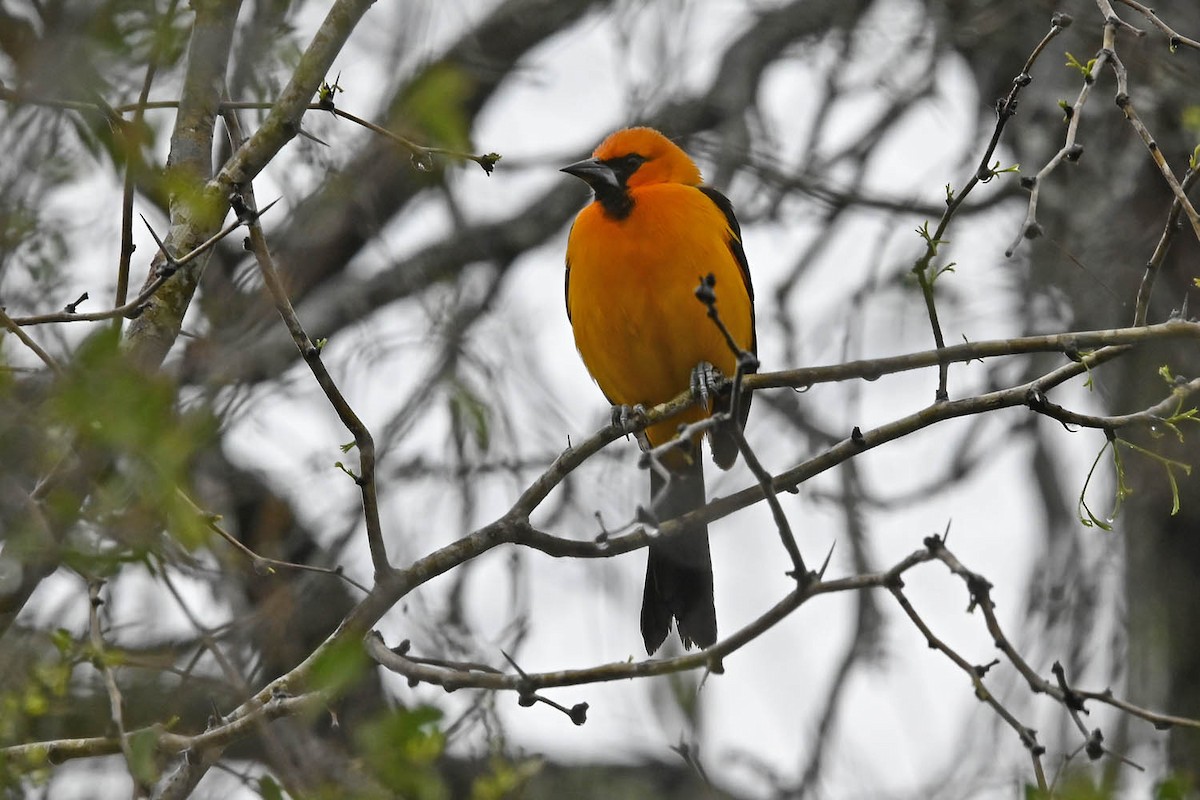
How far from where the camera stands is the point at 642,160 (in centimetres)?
546

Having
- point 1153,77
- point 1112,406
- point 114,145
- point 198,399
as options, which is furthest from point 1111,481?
point 114,145

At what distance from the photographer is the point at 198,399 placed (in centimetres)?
335

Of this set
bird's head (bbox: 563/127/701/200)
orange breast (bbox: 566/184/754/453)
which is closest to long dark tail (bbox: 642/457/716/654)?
orange breast (bbox: 566/184/754/453)

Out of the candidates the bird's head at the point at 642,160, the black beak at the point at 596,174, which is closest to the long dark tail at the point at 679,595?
the black beak at the point at 596,174

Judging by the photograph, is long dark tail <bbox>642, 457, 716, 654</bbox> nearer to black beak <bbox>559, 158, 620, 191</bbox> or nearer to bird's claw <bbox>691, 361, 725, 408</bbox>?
bird's claw <bbox>691, 361, 725, 408</bbox>

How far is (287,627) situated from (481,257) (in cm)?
258

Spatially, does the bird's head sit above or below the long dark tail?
above

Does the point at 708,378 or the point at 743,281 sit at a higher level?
the point at 743,281

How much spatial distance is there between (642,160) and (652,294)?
945mm

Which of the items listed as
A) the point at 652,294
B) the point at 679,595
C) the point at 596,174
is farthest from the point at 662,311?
the point at 679,595

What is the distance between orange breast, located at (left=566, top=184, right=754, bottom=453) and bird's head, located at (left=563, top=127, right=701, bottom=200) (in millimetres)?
274

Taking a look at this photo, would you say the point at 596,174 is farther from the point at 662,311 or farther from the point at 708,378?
the point at 708,378

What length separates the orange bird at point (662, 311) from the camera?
4.53 metres

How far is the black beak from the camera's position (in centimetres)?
511
